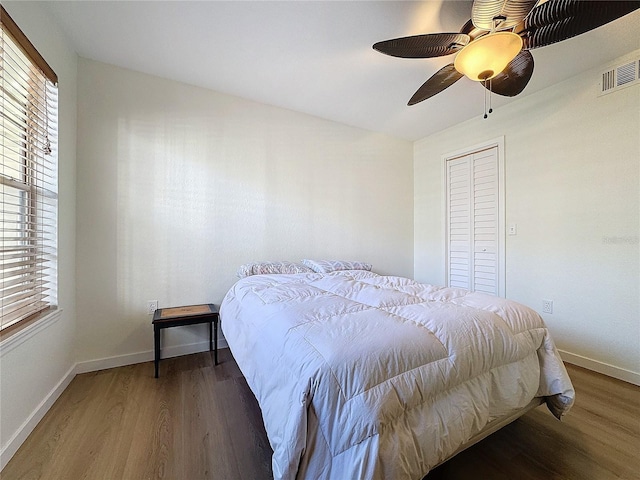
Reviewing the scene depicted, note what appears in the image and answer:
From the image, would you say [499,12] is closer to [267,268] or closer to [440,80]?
[440,80]

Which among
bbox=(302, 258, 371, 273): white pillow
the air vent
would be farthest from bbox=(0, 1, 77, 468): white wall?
the air vent

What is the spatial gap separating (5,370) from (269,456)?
52.1 inches

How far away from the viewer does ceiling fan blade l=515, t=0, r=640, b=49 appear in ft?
3.92

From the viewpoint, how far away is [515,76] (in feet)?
5.90

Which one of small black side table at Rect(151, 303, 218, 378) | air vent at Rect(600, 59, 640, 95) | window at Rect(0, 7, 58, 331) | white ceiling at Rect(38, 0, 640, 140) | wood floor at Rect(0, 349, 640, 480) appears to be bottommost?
wood floor at Rect(0, 349, 640, 480)

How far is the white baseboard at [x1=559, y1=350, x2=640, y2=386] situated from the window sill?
3.93 m

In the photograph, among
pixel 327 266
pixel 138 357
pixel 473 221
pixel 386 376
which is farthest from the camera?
pixel 473 221

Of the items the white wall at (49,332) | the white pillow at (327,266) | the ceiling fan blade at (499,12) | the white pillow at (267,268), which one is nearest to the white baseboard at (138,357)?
the white wall at (49,332)

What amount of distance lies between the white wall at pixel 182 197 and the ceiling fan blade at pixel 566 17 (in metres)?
2.12

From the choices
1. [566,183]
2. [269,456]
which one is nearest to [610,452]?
[269,456]

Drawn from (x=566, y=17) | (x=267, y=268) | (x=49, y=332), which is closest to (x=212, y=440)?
(x=49, y=332)

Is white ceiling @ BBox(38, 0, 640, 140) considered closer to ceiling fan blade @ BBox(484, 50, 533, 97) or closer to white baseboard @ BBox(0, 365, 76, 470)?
ceiling fan blade @ BBox(484, 50, 533, 97)

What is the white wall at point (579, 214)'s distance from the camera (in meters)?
2.12

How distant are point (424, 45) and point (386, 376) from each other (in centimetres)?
176
